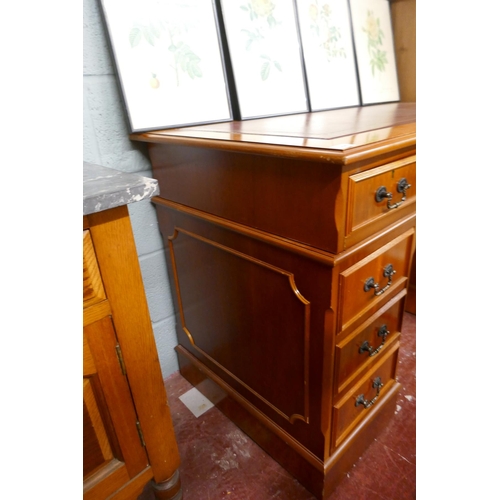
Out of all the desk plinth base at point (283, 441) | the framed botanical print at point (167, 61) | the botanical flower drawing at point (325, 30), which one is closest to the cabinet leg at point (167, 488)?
the desk plinth base at point (283, 441)

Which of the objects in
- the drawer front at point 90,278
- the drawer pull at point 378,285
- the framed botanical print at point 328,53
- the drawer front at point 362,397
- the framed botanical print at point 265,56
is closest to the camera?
the drawer front at point 90,278

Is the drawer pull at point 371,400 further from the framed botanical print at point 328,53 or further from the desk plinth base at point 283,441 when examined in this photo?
the framed botanical print at point 328,53

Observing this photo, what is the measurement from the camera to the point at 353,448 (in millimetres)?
992

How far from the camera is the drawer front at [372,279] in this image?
0.72 m

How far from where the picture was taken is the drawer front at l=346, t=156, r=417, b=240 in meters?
0.64

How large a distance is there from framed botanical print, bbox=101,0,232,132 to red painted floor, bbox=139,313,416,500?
942 mm

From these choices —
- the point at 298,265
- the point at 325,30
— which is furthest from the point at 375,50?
the point at 298,265

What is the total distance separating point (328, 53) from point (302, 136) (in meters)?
0.73

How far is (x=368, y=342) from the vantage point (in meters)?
0.89

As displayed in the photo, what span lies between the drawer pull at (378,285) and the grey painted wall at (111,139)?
0.67 metres

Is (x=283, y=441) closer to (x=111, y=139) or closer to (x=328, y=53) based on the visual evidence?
(x=111, y=139)
